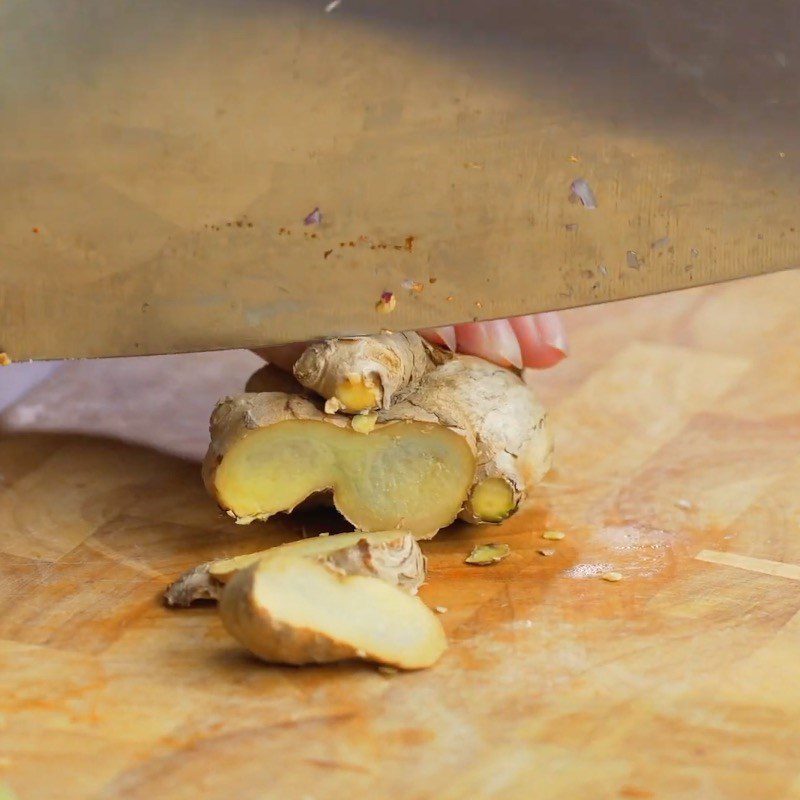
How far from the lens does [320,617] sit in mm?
1062

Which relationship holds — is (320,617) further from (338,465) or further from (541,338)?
(541,338)

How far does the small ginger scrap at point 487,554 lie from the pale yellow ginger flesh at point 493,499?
0.03m

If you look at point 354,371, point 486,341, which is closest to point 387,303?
point 354,371

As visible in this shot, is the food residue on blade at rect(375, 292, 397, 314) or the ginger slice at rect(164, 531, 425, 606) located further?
the food residue on blade at rect(375, 292, 397, 314)

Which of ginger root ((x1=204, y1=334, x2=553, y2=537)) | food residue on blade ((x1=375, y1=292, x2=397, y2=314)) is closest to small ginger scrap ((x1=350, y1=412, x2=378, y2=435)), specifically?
ginger root ((x1=204, y1=334, x2=553, y2=537))

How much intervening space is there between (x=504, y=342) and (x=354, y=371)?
0.82 feet

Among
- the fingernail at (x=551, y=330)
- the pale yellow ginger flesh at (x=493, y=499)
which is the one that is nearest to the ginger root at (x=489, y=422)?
the pale yellow ginger flesh at (x=493, y=499)

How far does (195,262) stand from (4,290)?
0.19 meters

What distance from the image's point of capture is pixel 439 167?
3.98 ft

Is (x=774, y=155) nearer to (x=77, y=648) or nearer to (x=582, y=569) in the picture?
(x=582, y=569)

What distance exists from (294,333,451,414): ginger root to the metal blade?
20 millimetres

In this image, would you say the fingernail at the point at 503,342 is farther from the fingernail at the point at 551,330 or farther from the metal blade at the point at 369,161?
the metal blade at the point at 369,161

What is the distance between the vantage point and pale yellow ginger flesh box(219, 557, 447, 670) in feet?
3.46

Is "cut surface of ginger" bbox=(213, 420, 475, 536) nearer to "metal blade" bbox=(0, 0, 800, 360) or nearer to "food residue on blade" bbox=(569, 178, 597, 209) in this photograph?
Result: "metal blade" bbox=(0, 0, 800, 360)
